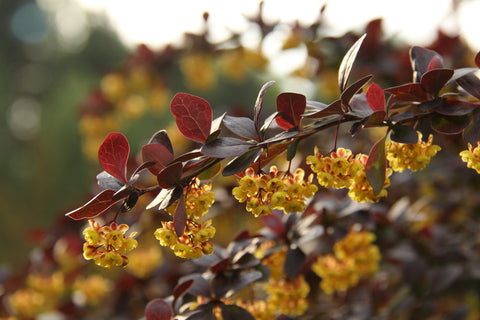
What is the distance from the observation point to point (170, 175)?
0.67 metres

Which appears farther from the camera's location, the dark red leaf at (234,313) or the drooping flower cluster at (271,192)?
the dark red leaf at (234,313)

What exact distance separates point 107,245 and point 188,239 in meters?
0.12

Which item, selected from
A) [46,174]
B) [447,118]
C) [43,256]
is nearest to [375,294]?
[447,118]

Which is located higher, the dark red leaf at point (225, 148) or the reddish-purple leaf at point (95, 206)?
the dark red leaf at point (225, 148)

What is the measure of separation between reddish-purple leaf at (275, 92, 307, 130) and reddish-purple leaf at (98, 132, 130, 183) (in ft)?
0.79

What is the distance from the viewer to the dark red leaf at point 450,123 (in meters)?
0.74

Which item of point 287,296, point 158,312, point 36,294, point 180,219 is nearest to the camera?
point 180,219

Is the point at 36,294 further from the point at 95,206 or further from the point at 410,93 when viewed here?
the point at 410,93

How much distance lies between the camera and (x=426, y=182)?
6.63 feet

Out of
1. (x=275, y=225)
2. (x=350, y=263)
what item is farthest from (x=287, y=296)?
(x=350, y=263)

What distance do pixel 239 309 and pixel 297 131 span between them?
13.7 inches

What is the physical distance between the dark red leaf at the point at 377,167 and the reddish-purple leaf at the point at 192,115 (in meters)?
0.26

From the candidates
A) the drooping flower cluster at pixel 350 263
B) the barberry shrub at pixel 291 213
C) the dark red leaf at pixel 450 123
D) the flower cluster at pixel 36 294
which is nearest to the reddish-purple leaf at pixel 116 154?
the barberry shrub at pixel 291 213

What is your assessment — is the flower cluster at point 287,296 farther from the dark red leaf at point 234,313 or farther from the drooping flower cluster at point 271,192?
the drooping flower cluster at point 271,192
